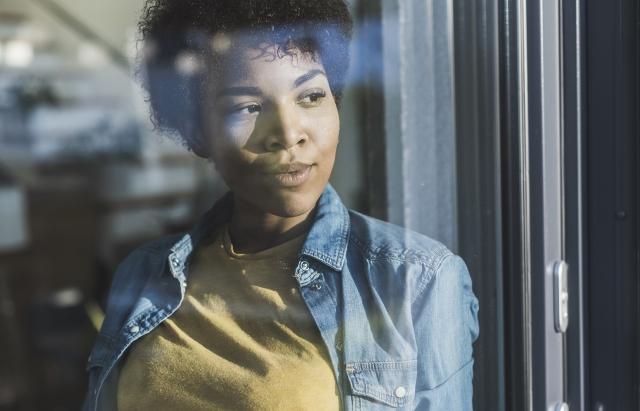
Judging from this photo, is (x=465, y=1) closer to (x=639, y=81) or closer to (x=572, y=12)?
(x=572, y=12)

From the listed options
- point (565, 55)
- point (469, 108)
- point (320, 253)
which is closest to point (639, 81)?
point (565, 55)

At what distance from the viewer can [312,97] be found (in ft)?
3.77

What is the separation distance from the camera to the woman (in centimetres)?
113

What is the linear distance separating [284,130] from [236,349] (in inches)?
13.1

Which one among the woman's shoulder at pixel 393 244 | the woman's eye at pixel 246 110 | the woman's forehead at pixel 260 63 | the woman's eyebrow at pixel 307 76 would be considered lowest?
the woman's shoulder at pixel 393 244

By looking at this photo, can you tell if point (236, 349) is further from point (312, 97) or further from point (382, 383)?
point (312, 97)

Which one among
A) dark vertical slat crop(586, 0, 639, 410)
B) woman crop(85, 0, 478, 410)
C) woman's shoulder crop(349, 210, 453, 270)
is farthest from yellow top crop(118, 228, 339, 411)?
dark vertical slat crop(586, 0, 639, 410)

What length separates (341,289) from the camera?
1.17 meters

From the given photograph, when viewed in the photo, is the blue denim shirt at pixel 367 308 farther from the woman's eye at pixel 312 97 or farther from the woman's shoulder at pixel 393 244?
the woman's eye at pixel 312 97

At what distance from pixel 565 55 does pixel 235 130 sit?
589 mm

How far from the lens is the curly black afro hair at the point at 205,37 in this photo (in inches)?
45.1

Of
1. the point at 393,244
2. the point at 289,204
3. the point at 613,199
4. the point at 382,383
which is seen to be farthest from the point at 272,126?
the point at 613,199

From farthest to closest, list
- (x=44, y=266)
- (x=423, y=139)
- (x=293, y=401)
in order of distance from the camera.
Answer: (x=44, y=266) → (x=423, y=139) → (x=293, y=401)

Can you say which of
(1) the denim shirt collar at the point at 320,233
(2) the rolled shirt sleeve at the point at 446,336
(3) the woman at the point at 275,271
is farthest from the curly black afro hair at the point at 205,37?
(2) the rolled shirt sleeve at the point at 446,336
